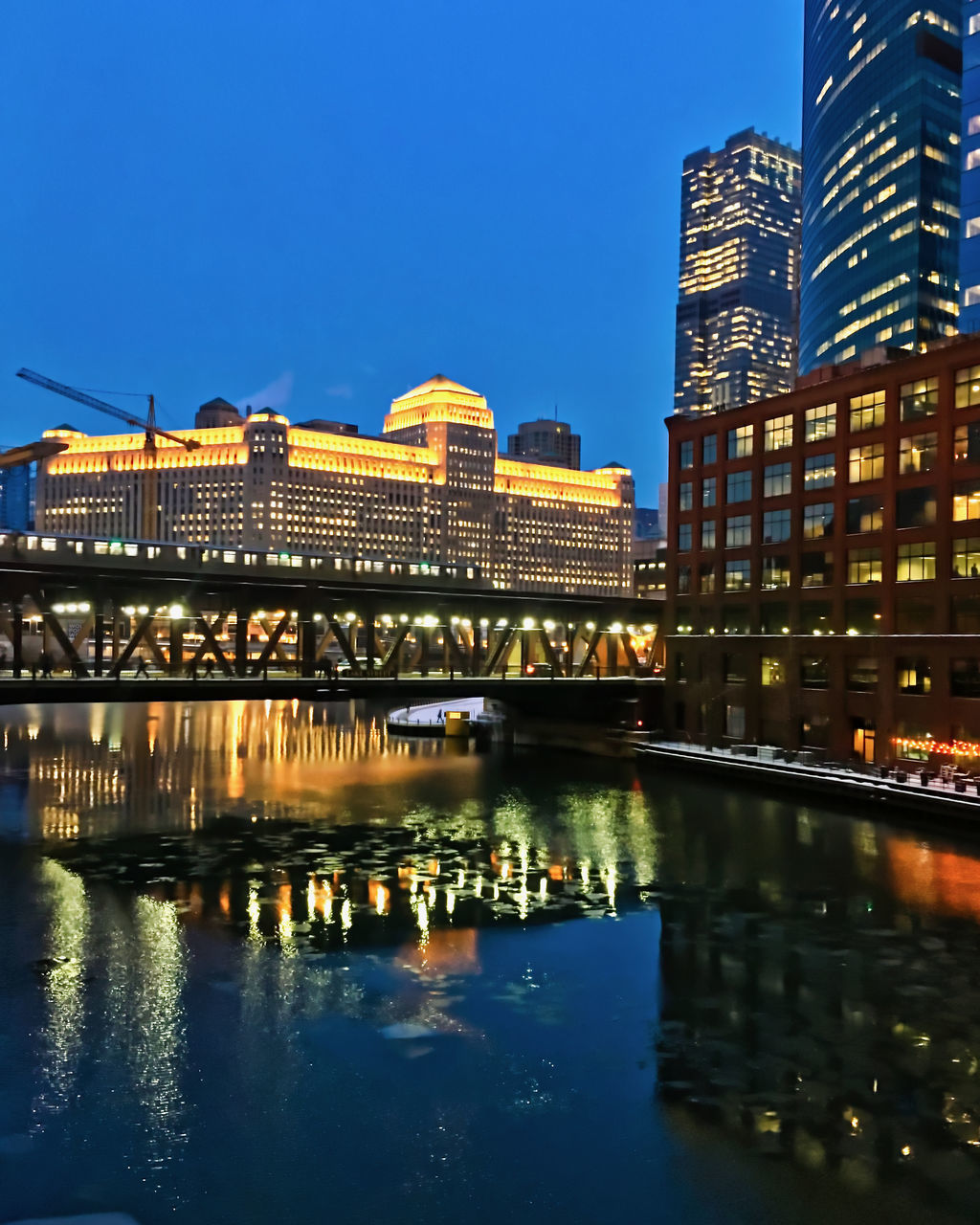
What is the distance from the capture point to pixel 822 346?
16875cm

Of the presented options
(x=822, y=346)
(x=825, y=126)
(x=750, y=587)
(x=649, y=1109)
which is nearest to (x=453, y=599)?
(x=750, y=587)

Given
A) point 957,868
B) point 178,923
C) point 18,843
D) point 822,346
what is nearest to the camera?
point 178,923

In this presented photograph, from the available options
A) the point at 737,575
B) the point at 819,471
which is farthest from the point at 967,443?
the point at 737,575

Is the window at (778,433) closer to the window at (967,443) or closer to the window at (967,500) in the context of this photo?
the window at (967,443)

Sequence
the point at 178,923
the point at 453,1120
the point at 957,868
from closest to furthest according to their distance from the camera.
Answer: the point at 453,1120 < the point at 178,923 < the point at 957,868

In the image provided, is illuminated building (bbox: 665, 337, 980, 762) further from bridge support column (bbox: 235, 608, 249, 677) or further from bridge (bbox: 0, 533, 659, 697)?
bridge support column (bbox: 235, 608, 249, 677)

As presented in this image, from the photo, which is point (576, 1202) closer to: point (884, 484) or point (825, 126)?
point (884, 484)

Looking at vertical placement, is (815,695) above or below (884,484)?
below

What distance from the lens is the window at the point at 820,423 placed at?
248 ft

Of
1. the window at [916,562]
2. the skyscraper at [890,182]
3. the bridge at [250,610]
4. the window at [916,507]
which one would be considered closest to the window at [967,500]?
the window at [916,507]

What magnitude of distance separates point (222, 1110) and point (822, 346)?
16759 centimetres

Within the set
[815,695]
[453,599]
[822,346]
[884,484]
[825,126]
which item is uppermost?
[825,126]

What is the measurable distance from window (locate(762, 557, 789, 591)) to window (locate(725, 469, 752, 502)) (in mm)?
6272

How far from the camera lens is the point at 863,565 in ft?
235
